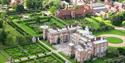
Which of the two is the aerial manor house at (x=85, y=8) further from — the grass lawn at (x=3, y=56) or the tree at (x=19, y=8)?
the grass lawn at (x=3, y=56)

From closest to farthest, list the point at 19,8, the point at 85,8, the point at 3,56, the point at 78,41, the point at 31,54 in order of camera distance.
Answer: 1. the point at 3,56
2. the point at 31,54
3. the point at 78,41
4. the point at 19,8
5. the point at 85,8

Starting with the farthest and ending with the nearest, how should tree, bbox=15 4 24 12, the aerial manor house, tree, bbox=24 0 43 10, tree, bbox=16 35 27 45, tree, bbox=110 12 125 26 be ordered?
1. tree, bbox=24 0 43 10
2. tree, bbox=15 4 24 12
3. the aerial manor house
4. tree, bbox=110 12 125 26
5. tree, bbox=16 35 27 45

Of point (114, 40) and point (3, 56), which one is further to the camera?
point (114, 40)

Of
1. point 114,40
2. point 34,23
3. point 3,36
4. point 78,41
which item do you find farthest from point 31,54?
point 114,40

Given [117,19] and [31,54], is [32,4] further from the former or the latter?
[31,54]

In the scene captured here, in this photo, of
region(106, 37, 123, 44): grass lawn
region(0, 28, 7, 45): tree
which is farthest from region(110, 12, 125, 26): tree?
region(0, 28, 7, 45): tree

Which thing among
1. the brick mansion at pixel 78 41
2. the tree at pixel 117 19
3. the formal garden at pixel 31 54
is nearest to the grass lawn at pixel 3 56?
the formal garden at pixel 31 54

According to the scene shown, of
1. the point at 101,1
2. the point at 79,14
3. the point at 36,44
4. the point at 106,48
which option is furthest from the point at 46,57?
the point at 101,1

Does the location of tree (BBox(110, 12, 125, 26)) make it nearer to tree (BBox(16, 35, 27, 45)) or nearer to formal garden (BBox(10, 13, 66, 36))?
formal garden (BBox(10, 13, 66, 36))

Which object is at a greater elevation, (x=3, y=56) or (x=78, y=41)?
(x=78, y=41)

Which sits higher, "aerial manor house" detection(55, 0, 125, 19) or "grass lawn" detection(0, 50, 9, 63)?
"aerial manor house" detection(55, 0, 125, 19)
